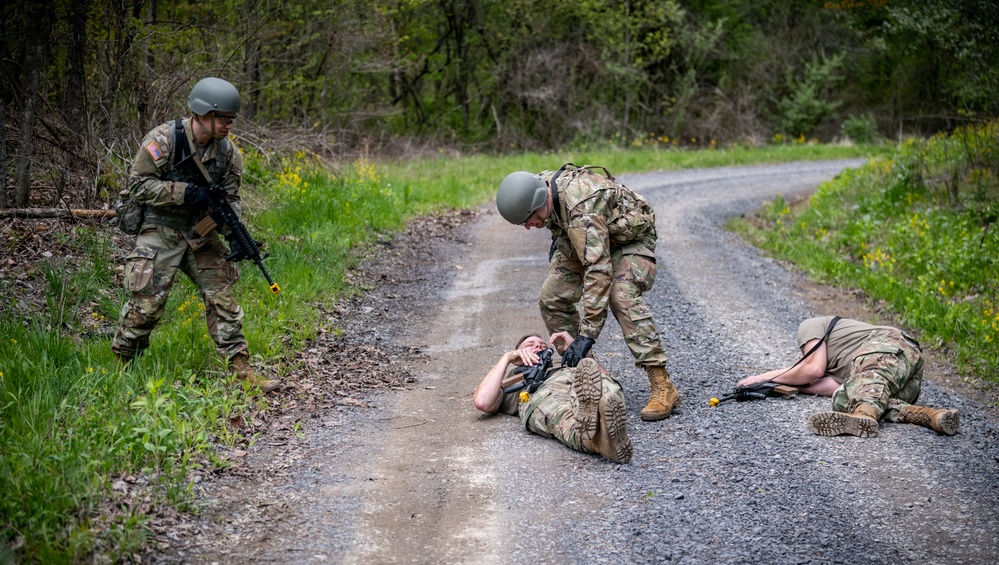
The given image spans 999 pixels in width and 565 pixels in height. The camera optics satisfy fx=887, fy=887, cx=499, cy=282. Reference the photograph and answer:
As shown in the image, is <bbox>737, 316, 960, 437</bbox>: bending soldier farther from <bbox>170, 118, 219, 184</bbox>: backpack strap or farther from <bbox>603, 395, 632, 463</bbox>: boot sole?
<bbox>170, 118, 219, 184</bbox>: backpack strap

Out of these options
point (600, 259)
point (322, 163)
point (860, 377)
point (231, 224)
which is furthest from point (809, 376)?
point (322, 163)

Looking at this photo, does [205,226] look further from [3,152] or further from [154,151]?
[3,152]

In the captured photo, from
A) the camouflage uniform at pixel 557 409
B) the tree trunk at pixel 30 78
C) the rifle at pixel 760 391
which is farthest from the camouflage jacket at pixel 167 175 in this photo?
the rifle at pixel 760 391

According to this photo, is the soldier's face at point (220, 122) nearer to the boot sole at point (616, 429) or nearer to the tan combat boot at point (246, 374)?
the tan combat boot at point (246, 374)

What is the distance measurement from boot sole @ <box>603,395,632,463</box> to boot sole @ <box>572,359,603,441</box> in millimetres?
72

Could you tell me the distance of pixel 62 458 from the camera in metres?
4.36

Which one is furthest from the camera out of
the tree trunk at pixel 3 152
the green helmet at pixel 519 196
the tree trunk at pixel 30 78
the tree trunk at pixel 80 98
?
the tree trunk at pixel 80 98

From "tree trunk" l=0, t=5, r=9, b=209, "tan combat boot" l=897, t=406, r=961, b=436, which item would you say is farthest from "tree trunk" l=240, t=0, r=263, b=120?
"tan combat boot" l=897, t=406, r=961, b=436

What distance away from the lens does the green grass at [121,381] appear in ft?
13.3

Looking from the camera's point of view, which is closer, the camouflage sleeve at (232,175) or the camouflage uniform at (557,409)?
the camouflage uniform at (557,409)

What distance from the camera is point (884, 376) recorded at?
5742 millimetres

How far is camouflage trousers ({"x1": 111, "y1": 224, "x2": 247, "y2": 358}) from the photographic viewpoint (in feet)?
19.5

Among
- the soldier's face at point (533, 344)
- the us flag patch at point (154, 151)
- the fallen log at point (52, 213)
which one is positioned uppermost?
the us flag patch at point (154, 151)

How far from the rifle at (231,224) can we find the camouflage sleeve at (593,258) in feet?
7.14
